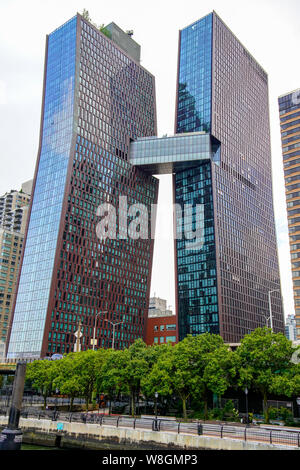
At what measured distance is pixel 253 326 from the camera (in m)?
174

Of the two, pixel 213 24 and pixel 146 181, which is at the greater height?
pixel 213 24

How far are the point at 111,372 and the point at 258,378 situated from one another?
20.2 metres

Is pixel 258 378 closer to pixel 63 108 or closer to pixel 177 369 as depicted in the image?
pixel 177 369

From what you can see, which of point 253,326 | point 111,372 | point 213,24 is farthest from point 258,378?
point 213,24

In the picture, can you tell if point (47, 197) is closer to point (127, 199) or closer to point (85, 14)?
point (127, 199)

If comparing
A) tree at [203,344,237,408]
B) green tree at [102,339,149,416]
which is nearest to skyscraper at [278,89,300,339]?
tree at [203,344,237,408]

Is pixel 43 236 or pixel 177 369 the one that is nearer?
pixel 177 369

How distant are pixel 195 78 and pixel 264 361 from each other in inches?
6157

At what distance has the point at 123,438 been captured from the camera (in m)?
43.9

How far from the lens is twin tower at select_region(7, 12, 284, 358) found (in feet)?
489

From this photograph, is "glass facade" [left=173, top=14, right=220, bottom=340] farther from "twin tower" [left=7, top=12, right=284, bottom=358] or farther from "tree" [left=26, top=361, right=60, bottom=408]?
"tree" [left=26, top=361, right=60, bottom=408]

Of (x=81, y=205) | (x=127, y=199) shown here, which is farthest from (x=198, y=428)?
(x=127, y=199)

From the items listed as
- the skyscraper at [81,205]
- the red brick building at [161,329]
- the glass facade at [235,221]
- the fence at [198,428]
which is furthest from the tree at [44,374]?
the red brick building at [161,329]
